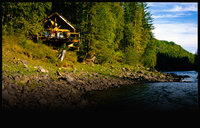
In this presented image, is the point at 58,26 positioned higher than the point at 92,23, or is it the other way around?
the point at 58,26

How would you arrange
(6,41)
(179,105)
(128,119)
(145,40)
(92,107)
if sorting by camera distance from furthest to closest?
(145,40) → (6,41) → (179,105) → (92,107) → (128,119)

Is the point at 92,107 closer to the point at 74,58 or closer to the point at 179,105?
the point at 179,105

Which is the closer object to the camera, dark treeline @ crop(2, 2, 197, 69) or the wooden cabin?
dark treeline @ crop(2, 2, 197, 69)

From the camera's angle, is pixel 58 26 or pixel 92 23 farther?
pixel 58 26

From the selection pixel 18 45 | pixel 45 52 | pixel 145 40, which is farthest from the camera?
pixel 145 40

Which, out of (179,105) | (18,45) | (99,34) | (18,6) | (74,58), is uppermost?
(18,6)

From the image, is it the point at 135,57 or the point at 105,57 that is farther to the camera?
the point at 135,57

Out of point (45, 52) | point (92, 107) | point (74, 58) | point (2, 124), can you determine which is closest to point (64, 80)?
point (92, 107)

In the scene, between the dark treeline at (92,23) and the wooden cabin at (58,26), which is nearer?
the dark treeline at (92,23)

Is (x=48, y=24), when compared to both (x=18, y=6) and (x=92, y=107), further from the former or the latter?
(x=92, y=107)

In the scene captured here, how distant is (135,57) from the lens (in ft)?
90.5

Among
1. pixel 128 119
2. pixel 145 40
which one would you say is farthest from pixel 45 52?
pixel 145 40

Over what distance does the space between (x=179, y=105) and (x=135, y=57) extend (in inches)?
846

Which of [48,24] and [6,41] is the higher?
[48,24]
